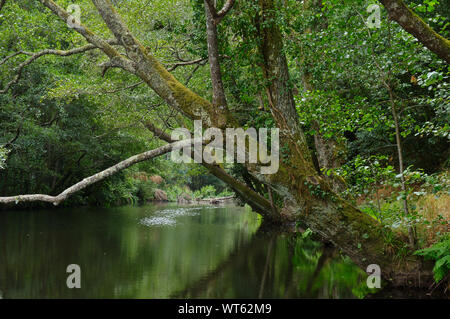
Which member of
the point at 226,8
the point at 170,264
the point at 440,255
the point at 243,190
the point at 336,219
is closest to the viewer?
the point at 440,255

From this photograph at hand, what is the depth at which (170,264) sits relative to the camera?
8633 mm

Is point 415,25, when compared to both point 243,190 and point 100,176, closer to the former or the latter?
point 100,176

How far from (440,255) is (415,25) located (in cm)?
313

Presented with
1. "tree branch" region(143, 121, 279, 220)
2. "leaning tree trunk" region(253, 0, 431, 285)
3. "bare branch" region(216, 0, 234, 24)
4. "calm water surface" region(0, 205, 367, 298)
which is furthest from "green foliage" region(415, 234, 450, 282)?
"tree branch" region(143, 121, 279, 220)

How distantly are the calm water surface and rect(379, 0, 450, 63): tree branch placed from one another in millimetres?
4037

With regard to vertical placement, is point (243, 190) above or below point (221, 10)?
below

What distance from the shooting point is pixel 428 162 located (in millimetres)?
10914

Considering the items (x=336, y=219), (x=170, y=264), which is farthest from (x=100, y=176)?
(x=170, y=264)

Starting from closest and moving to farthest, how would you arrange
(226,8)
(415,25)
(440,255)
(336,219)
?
(415,25) < (440,255) < (226,8) < (336,219)

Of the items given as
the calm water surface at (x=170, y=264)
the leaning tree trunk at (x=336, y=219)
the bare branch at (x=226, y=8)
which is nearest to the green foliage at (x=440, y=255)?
the leaning tree trunk at (x=336, y=219)

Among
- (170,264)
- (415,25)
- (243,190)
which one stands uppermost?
(415,25)
